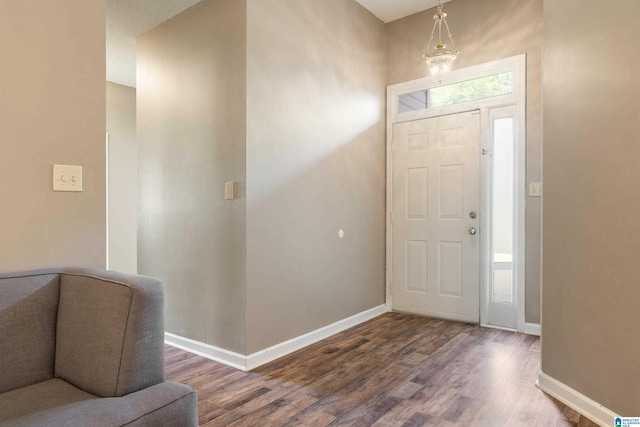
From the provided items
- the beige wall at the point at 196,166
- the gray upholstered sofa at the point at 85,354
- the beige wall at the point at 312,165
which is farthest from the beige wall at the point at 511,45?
the gray upholstered sofa at the point at 85,354

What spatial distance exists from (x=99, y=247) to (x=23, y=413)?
35.6 inches

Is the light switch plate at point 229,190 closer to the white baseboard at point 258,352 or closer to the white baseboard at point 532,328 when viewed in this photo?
the white baseboard at point 258,352

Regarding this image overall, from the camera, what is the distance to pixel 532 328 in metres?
3.38

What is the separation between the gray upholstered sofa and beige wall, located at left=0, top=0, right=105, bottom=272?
0.24 metres

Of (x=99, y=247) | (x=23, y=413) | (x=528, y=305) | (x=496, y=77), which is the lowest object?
(x=528, y=305)

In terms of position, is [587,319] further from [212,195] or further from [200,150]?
[200,150]

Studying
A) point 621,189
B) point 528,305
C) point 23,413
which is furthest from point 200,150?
point 528,305

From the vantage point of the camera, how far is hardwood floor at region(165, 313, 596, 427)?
2023mm

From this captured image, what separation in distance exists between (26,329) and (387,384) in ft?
6.36

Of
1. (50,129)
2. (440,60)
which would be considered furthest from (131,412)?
(440,60)

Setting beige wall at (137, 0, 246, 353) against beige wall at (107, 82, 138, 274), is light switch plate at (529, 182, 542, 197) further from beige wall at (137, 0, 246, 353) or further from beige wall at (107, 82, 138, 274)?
beige wall at (107, 82, 138, 274)

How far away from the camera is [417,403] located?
2.18 metres

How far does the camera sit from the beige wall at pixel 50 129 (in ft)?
5.52

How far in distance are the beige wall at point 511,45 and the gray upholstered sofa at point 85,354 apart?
10.2 feet
